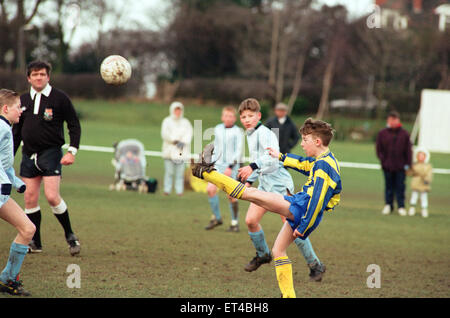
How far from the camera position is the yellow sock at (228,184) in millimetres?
5691

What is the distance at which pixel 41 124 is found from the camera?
7.20 metres

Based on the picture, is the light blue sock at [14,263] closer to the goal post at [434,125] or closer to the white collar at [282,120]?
the white collar at [282,120]

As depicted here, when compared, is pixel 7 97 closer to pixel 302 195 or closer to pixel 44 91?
pixel 44 91

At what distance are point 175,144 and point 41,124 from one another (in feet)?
23.5

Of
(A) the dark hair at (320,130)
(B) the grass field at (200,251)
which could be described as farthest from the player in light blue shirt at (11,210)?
(A) the dark hair at (320,130)

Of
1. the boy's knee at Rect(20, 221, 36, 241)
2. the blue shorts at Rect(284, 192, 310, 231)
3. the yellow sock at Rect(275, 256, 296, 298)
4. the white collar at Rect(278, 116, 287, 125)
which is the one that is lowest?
the yellow sock at Rect(275, 256, 296, 298)

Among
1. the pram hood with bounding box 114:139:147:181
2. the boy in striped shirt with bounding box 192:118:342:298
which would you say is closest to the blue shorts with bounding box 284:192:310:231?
the boy in striped shirt with bounding box 192:118:342:298

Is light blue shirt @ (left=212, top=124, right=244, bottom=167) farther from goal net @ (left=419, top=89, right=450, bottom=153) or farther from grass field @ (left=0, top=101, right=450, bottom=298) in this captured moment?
goal net @ (left=419, top=89, right=450, bottom=153)

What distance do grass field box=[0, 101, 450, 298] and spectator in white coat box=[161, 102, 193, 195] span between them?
492 mm

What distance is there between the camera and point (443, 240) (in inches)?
396

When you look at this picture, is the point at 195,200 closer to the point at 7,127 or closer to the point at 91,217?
the point at 91,217

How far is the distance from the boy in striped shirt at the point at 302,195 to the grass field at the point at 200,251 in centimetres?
65

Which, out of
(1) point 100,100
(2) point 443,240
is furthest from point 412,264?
(1) point 100,100

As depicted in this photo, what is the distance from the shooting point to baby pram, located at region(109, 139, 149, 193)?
46.5ft
